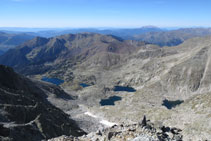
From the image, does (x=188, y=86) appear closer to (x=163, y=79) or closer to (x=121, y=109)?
(x=163, y=79)

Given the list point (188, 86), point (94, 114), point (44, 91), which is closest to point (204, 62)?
point (188, 86)

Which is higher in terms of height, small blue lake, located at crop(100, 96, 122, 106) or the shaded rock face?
the shaded rock face

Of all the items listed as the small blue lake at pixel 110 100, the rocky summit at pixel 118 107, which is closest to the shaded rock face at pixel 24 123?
the rocky summit at pixel 118 107

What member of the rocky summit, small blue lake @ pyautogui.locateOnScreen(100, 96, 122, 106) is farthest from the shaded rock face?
small blue lake @ pyautogui.locateOnScreen(100, 96, 122, 106)

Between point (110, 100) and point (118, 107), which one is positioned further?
point (110, 100)

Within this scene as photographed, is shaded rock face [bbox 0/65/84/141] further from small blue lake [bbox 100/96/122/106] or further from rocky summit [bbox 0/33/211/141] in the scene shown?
small blue lake [bbox 100/96/122/106]

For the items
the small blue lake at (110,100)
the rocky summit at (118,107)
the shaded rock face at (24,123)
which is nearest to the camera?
the shaded rock face at (24,123)

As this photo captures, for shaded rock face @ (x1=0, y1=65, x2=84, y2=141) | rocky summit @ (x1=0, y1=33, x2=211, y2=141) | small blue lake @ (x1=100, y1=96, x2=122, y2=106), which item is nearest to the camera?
shaded rock face @ (x1=0, y1=65, x2=84, y2=141)

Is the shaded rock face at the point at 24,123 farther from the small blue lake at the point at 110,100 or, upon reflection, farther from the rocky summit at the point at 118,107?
the small blue lake at the point at 110,100

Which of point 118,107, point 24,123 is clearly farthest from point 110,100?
point 24,123

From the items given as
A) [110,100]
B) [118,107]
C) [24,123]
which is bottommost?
[110,100]

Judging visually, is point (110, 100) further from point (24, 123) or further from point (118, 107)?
point (24, 123)
